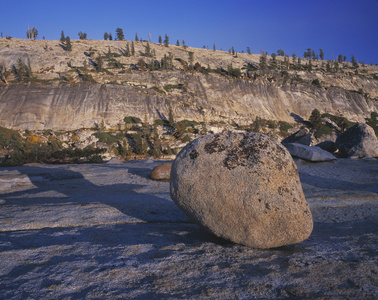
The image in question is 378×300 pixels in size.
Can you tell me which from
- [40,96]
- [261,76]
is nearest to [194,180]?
[40,96]

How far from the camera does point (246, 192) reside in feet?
12.6

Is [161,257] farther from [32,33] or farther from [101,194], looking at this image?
→ [32,33]

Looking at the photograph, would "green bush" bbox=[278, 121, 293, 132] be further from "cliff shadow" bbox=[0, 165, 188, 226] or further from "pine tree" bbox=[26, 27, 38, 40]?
"pine tree" bbox=[26, 27, 38, 40]

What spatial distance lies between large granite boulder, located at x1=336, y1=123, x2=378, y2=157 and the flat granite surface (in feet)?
40.4

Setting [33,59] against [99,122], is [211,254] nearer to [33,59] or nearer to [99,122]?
[99,122]

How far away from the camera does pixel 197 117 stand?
4819cm

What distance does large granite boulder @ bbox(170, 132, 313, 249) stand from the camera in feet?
12.5

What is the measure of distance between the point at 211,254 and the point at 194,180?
1.17 meters

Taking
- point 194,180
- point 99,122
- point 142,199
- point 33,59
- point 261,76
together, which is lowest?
point 142,199

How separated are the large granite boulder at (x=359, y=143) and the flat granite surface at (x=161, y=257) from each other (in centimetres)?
1231

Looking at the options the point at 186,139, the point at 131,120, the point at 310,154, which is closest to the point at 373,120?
the point at 186,139

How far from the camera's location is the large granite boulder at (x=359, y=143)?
1689 cm

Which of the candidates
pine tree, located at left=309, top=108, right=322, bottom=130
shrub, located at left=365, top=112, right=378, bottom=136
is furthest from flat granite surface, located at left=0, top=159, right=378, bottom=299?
shrub, located at left=365, top=112, right=378, bottom=136

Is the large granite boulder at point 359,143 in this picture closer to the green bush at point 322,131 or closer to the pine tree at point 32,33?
the green bush at point 322,131
